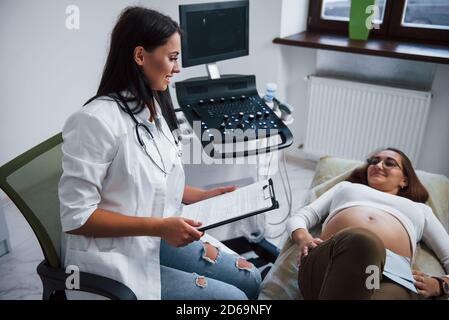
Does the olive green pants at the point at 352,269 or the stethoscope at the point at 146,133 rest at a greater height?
the stethoscope at the point at 146,133

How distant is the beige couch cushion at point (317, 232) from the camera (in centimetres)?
136

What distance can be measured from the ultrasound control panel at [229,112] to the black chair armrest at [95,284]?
2.09ft

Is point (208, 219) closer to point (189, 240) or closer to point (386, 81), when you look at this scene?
point (189, 240)

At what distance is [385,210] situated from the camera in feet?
4.83

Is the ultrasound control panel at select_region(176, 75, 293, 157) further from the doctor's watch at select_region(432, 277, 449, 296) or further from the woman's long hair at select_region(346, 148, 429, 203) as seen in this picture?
the doctor's watch at select_region(432, 277, 449, 296)

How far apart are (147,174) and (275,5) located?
65.5 inches

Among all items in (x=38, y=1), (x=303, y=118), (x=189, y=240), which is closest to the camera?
(x=189, y=240)

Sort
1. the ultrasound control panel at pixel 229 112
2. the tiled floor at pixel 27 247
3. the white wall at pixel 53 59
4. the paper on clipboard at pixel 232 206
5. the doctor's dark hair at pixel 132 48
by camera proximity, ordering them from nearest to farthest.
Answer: the doctor's dark hair at pixel 132 48 < the paper on clipboard at pixel 232 206 < the ultrasound control panel at pixel 229 112 < the tiled floor at pixel 27 247 < the white wall at pixel 53 59

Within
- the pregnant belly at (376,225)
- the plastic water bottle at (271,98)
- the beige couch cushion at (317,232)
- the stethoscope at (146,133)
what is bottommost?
the beige couch cushion at (317,232)

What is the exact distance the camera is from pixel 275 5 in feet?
7.82

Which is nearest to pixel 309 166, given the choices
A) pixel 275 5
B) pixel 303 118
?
pixel 303 118

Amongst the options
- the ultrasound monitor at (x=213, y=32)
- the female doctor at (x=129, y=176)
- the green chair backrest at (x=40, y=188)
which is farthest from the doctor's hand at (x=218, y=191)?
the ultrasound monitor at (x=213, y=32)

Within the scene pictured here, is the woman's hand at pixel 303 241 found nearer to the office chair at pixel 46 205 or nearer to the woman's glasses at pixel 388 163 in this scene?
the woman's glasses at pixel 388 163

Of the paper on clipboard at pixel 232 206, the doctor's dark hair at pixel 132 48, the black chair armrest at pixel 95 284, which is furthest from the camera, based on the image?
the paper on clipboard at pixel 232 206
